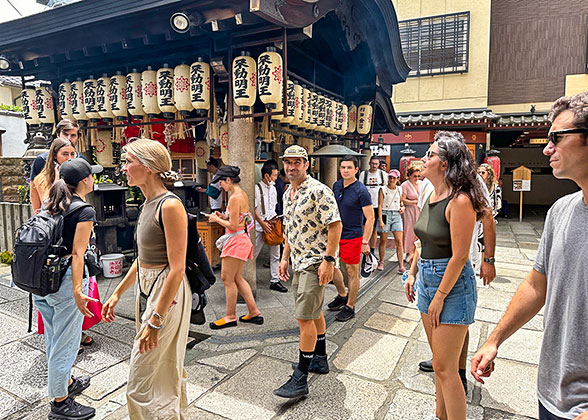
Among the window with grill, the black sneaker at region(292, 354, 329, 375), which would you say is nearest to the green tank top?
the black sneaker at region(292, 354, 329, 375)

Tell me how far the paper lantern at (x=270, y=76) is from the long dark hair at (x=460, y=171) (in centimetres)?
278

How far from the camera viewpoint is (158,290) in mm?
2432

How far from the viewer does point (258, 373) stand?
369 cm

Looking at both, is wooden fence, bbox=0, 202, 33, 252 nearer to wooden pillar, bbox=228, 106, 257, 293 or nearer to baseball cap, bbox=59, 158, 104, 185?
wooden pillar, bbox=228, 106, 257, 293

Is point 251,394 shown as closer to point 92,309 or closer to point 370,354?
point 370,354

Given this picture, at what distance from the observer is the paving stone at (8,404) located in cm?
309

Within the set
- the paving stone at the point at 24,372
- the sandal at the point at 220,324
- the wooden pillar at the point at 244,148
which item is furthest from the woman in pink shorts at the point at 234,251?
the paving stone at the point at 24,372

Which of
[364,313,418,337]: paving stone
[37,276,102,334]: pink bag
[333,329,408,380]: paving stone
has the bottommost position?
[364,313,418,337]: paving stone

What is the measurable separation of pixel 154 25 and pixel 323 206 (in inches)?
155

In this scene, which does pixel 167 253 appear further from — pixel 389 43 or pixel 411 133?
pixel 411 133

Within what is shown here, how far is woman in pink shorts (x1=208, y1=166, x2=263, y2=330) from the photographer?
4.71 metres

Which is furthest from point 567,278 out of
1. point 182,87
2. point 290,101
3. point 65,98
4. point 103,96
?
point 65,98

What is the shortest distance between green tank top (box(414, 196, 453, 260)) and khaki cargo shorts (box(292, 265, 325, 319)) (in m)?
1.03

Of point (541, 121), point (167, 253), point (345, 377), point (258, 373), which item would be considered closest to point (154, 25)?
point (167, 253)
